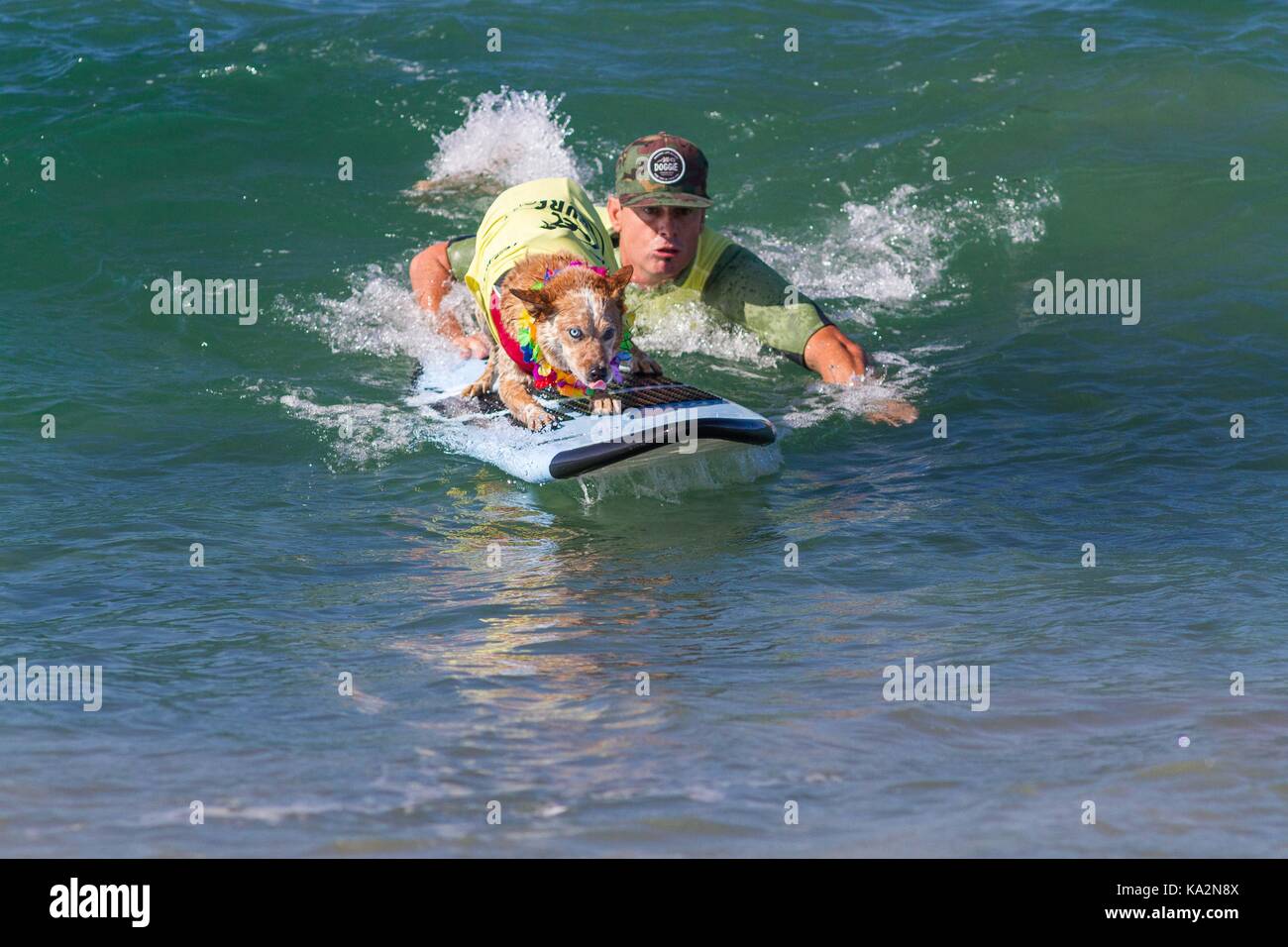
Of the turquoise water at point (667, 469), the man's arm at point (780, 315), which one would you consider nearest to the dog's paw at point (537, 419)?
the turquoise water at point (667, 469)

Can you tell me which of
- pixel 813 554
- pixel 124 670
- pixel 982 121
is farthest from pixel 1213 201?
pixel 124 670

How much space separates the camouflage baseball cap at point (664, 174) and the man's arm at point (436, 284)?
164 centimetres

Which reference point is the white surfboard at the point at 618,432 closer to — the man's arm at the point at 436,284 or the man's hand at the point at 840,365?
the man's arm at the point at 436,284

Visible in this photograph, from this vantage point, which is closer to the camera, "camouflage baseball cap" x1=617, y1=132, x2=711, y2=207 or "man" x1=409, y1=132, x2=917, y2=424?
"camouflage baseball cap" x1=617, y1=132, x2=711, y2=207

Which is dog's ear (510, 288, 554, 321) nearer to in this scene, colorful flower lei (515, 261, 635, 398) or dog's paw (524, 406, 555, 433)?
colorful flower lei (515, 261, 635, 398)

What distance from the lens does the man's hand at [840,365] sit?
963 centimetres

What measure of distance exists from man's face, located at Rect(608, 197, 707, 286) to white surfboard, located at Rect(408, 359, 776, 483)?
4.01 ft

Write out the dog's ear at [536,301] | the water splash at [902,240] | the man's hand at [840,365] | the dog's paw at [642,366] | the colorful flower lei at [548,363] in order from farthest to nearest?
the water splash at [902,240], the man's hand at [840,365], the dog's paw at [642,366], the colorful flower lei at [548,363], the dog's ear at [536,301]

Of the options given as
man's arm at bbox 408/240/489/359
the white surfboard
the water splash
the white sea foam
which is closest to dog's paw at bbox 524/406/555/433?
the white surfboard

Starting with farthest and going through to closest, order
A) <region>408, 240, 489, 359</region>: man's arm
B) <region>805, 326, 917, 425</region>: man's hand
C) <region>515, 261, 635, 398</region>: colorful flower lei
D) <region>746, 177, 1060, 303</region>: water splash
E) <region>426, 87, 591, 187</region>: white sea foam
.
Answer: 1. <region>426, 87, 591, 187</region>: white sea foam
2. <region>746, 177, 1060, 303</region>: water splash
3. <region>408, 240, 489, 359</region>: man's arm
4. <region>805, 326, 917, 425</region>: man's hand
5. <region>515, 261, 635, 398</region>: colorful flower lei

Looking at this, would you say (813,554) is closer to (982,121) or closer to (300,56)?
(982,121)

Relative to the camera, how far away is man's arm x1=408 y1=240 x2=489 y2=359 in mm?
10008

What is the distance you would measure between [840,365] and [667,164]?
183cm

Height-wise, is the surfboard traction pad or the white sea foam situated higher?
the white sea foam
